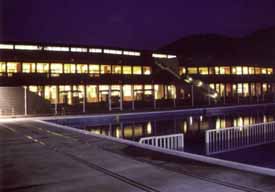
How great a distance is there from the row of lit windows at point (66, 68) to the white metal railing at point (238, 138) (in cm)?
2443

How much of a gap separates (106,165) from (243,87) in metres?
43.6

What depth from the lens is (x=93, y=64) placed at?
38.6m

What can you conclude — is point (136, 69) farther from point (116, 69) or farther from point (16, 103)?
point (16, 103)

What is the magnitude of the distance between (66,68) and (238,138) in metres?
25.5

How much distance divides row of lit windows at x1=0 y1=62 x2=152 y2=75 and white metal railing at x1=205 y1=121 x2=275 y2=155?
24.4m

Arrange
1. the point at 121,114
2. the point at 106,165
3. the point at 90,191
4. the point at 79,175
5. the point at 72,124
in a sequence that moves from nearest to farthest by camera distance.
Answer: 1. the point at 90,191
2. the point at 79,175
3. the point at 106,165
4. the point at 72,124
5. the point at 121,114

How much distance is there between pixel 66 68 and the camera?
123 ft

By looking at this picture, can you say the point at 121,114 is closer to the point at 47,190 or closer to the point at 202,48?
the point at 47,190

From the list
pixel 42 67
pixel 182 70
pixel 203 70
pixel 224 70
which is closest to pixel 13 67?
pixel 42 67

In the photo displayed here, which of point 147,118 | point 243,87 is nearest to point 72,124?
point 147,118

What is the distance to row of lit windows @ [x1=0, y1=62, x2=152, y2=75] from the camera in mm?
34562

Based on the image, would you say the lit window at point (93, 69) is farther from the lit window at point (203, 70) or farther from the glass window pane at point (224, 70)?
the glass window pane at point (224, 70)

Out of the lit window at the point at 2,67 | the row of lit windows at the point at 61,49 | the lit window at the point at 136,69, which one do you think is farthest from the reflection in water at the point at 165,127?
the row of lit windows at the point at 61,49

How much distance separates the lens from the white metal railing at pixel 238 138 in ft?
47.1
